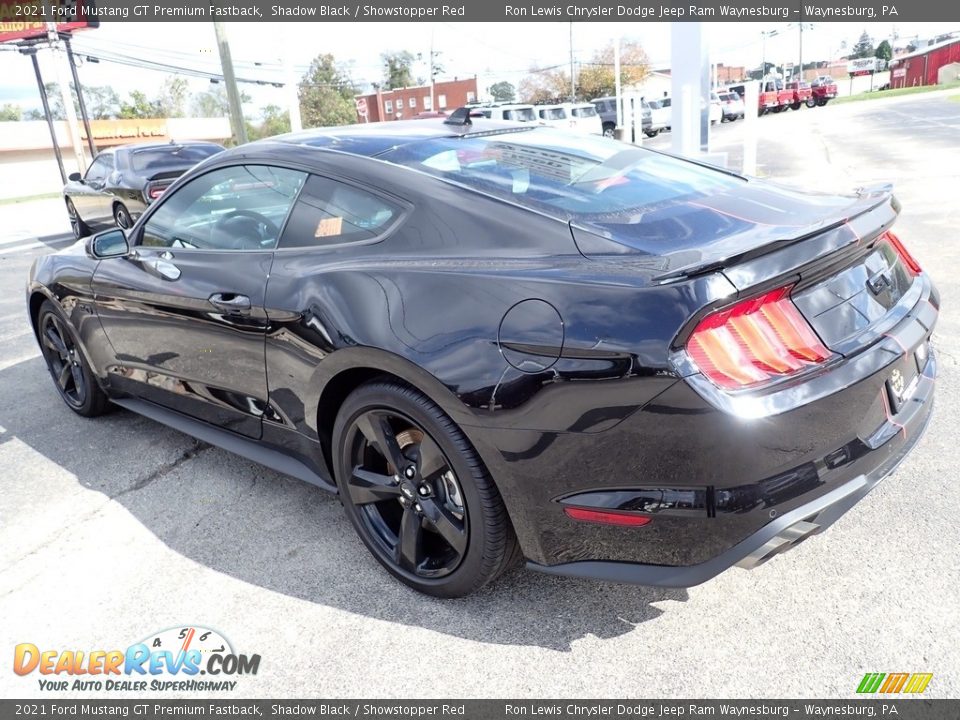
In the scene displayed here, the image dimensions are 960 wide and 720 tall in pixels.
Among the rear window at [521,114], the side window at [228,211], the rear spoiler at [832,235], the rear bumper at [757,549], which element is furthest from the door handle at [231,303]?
the rear window at [521,114]

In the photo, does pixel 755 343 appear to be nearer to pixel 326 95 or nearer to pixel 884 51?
pixel 326 95

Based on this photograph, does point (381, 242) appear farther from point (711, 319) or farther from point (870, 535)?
point (870, 535)

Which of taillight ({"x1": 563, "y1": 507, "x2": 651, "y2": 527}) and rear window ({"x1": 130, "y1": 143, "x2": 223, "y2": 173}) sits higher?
rear window ({"x1": 130, "y1": 143, "x2": 223, "y2": 173})

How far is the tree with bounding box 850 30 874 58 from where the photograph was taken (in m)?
144

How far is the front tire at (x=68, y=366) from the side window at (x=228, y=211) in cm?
106

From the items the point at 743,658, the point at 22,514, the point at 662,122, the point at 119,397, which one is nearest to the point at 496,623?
the point at 743,658

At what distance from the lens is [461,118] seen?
353cm

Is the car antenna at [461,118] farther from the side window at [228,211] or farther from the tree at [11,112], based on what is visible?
the tree at [11,112]

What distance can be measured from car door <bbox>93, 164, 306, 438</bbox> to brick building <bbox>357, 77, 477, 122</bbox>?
253 feet

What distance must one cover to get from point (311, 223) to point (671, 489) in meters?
1.68

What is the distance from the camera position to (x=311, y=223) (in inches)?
116

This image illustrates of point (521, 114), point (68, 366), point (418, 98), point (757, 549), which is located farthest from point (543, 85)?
point (757, 549)

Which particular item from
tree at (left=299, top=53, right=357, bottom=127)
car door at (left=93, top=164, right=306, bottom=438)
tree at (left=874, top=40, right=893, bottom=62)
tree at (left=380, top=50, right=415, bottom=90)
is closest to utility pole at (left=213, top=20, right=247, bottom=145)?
car door at (left=93, top=164, right=306, bottom=438)

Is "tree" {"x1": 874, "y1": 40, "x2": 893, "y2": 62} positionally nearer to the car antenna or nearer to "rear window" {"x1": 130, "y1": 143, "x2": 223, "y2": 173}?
"rear window" {"x1": 130, "y1": 143, "x2": 223, "y2": 173}
